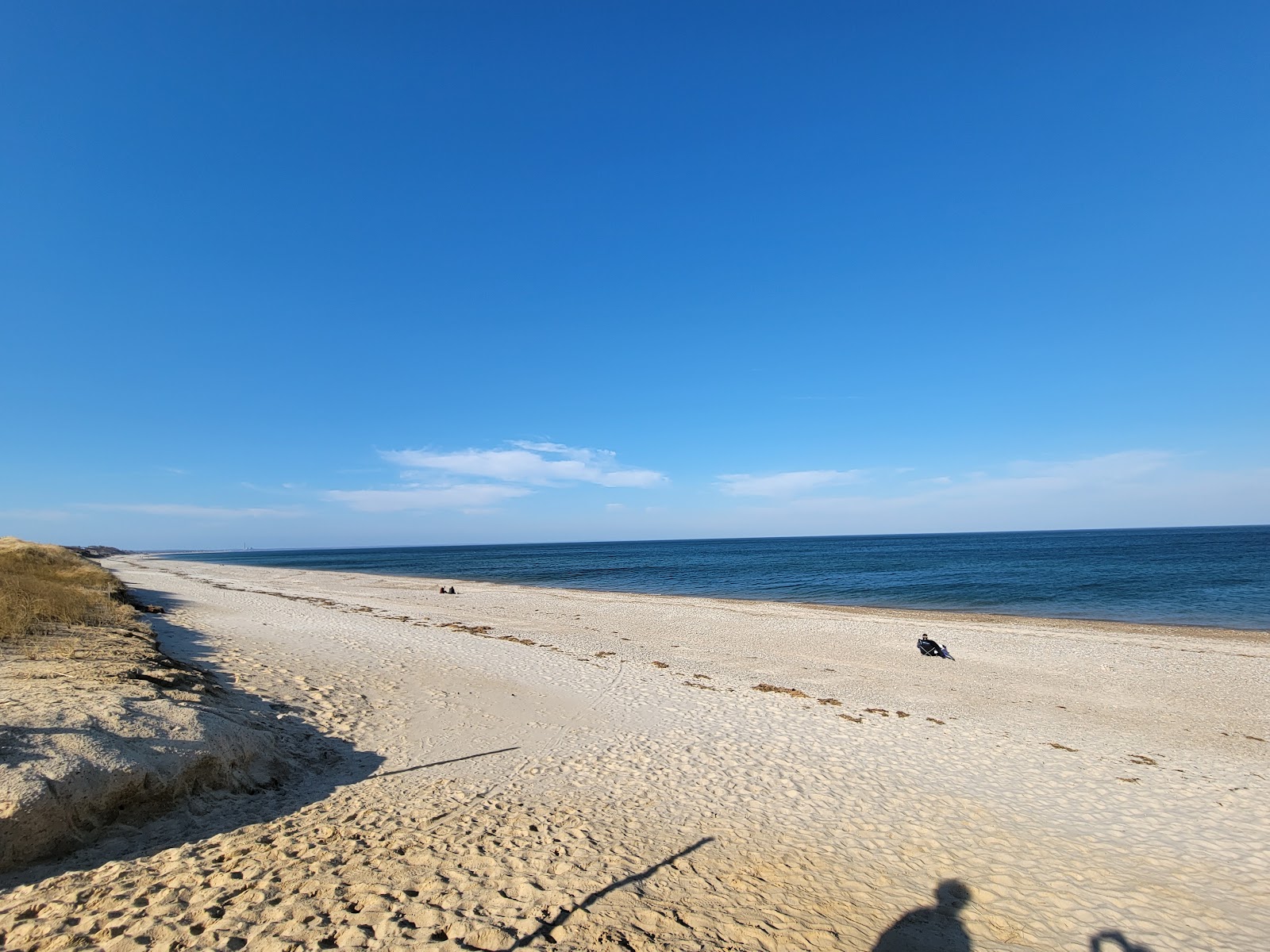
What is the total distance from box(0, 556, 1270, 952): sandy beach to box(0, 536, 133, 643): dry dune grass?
213 cm

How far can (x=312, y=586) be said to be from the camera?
45250 millimetres

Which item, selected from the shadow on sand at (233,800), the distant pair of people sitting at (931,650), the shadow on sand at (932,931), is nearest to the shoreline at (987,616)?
the distant pair of people sitting at (931,650)

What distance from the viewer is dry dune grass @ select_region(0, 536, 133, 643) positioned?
1177 centimetres

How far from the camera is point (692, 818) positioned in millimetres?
7188

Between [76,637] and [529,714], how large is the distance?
8.99m

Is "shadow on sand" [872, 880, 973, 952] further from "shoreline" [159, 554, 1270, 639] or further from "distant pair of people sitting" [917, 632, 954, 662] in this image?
"shoreline" [159, 554, 1270, 639]

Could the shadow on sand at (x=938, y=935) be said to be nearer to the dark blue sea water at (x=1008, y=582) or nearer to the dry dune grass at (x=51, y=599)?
the dry dune grass at (x=51, y=599)

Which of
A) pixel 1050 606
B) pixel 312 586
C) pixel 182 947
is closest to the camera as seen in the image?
pixel 182 947

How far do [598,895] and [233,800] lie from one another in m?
4.33

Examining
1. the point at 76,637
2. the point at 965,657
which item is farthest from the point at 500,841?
the point at 965,657

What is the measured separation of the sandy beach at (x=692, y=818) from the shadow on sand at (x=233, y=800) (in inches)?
1.6

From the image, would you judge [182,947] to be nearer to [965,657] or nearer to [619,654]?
[619,654]

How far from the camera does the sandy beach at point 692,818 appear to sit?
491 cm

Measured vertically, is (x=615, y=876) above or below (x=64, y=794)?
below
